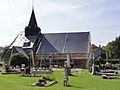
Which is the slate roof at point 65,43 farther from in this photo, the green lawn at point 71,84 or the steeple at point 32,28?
the green lawn at point 71,84

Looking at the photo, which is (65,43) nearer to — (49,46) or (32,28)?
(49,46)

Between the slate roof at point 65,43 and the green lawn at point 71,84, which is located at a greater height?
the slate roof at point 65,43

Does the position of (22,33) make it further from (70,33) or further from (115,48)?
(115,48)

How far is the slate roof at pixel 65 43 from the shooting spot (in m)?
75.9

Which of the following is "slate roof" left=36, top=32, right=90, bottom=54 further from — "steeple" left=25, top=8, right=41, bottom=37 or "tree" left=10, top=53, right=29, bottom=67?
"tree" left=10, top=53, right=29, bottom=67

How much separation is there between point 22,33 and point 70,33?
13.5 meters

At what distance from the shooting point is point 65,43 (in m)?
77.8

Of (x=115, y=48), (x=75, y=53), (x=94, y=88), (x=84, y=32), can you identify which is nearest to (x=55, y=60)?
(x=75, y=53)

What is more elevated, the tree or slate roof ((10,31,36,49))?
slate roof ((10,31,36,49))

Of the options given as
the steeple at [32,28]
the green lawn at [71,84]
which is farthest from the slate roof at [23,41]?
the green lawn at [71,84]

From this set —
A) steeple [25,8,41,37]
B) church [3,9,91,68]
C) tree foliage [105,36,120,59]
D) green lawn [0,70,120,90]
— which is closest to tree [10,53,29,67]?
church [3,9,91,68]

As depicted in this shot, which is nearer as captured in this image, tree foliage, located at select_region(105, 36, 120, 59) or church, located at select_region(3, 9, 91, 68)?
church, located at select_region(3, 9, 91, 68)

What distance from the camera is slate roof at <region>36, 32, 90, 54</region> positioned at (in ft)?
249

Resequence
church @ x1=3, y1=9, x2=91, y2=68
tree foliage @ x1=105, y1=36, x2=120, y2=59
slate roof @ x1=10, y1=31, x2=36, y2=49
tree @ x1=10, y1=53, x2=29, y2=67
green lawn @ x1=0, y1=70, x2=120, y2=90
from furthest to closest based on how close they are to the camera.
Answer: tree foliage @ x1=105, y1=36, x2=120, y2=59
slate roof @ x1=10, y1=31, x2=36, y2=49
church @ x1=3, y1=9, x2=91, y2=68
tree @ x1=10, y1=53, x2=29, y2=67
green lawn @ x1=0, y1=70, x2=120, y2=90
